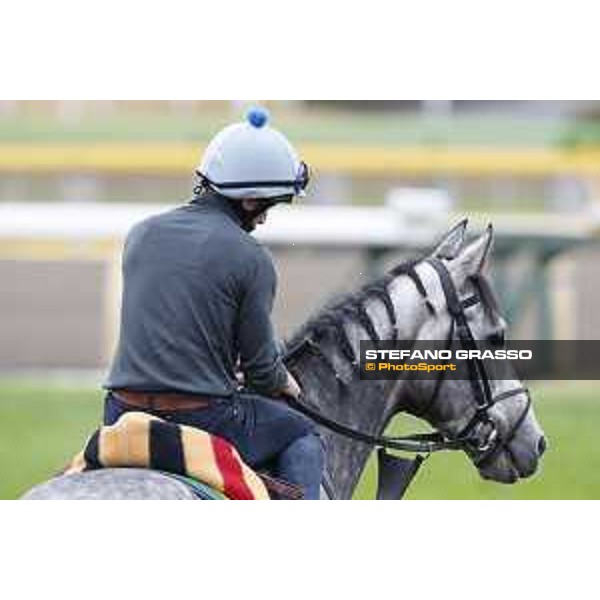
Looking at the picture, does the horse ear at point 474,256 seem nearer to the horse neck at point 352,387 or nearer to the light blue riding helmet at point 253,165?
the horse neck at point 352,387

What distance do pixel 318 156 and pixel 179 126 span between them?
0.51 meters

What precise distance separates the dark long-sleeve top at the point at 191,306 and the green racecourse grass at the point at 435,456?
2.57 feet

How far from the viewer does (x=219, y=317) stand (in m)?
3.91

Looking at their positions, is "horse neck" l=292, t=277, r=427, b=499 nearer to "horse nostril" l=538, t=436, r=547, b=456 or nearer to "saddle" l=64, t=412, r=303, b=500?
"horse nostril" l=538, t=436, r=547, b=456

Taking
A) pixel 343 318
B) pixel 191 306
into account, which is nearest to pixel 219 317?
pixel 191 306

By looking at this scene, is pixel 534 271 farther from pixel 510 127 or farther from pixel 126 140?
pixel 126 140

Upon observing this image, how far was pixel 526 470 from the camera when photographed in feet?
14.8

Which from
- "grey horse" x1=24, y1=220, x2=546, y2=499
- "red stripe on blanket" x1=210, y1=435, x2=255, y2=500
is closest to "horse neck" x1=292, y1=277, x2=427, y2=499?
"grey horse" x1=24, y1=220, x2=546, y2=499

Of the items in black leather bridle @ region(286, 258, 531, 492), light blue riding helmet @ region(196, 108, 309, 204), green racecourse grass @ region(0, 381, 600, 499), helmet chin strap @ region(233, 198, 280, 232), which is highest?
light blue riding helmet @ region(196, 108, 309, 204)

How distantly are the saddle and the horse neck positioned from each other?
0.49 metres

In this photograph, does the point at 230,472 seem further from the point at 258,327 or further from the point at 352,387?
the point at 352,387

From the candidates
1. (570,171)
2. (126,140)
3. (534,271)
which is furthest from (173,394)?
(534,271)

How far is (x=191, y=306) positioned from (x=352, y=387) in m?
0.62

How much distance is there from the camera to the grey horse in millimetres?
4332
